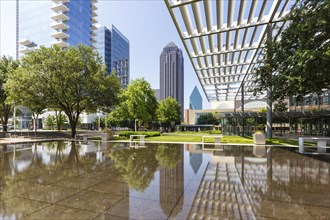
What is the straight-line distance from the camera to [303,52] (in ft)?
38.2

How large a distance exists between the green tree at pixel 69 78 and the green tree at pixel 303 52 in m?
18.7

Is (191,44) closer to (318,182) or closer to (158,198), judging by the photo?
(318,182)

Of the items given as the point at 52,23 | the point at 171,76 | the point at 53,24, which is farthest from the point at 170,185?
the point at 171,76

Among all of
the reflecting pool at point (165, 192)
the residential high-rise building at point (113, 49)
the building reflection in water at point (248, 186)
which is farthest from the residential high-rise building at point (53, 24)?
the building reflection in water at point (248, 186)

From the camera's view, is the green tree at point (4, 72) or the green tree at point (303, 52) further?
the green tree at point (4, 72)

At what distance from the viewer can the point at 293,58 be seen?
1220 centimetres

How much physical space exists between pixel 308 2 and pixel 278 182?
1341cm

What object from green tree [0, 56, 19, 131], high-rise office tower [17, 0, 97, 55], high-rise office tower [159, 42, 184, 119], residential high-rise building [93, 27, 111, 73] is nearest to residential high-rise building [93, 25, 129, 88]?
residential high-rise building [93, 27, 111, 73]

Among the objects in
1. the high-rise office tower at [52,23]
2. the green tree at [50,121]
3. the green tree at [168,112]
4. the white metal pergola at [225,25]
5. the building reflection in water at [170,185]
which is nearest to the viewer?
the building reflection in water at [170,185]

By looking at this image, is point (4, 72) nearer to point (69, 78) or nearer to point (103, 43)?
point (69, 78)

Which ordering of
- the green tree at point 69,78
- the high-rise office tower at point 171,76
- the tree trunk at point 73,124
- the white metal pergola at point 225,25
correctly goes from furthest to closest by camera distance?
the high-rise office tower at point 171,76, the tree trunk at point 73,124, the green tree at point 69,78, the white metal pergola at point 225,25

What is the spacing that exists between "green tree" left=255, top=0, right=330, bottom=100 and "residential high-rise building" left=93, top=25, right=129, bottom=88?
10334 cm

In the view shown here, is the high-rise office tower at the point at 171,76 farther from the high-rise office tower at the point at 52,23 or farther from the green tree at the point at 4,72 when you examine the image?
the green tree at the point at 4,72

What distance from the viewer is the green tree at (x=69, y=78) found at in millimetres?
24281
